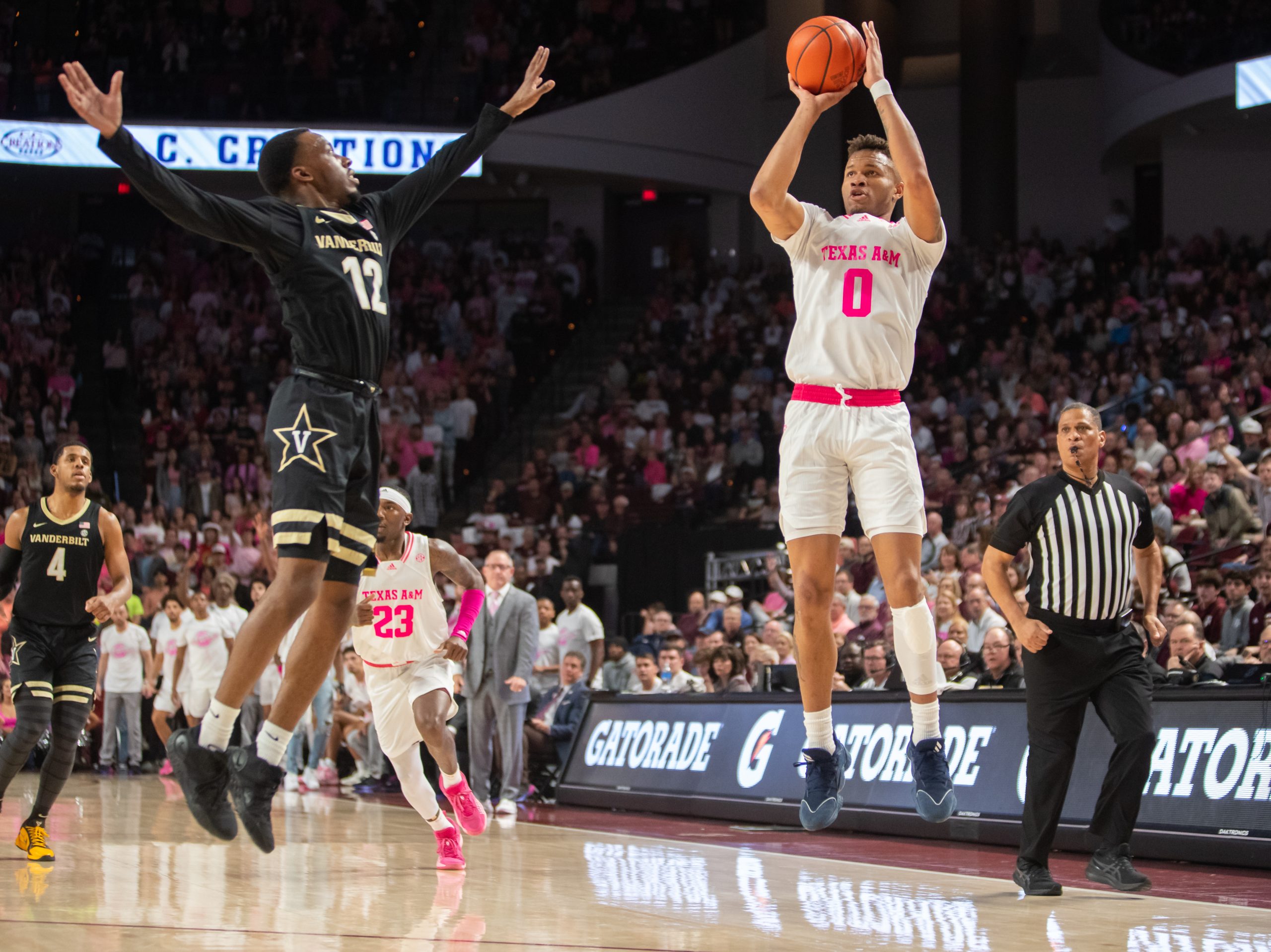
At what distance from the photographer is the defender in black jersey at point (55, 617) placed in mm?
7812

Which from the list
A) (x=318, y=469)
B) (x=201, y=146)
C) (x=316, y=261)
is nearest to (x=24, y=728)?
(x=318, y=469)

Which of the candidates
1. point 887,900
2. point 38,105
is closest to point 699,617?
point 887,900

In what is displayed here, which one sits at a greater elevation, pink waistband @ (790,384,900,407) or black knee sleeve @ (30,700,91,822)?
pink waistband @ (790,384,900,407)

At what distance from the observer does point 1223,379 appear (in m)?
15.6

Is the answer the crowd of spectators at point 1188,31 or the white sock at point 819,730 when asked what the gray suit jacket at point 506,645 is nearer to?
the white sock at point 819,730

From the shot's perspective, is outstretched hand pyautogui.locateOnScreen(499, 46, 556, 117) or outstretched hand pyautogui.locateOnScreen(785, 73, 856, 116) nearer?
outstretched hand pyautogui.locateOnScreen(785, 73, 856, 116)

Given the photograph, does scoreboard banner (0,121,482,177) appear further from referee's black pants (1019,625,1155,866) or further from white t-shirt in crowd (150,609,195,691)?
referee's black pants (1019,625,1155,866)

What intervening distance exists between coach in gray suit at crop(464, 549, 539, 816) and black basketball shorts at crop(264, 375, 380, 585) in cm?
672

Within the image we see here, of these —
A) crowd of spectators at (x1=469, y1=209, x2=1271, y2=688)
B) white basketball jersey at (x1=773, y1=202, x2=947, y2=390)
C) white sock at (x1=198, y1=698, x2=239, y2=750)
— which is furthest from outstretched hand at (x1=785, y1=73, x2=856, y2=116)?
crowd of spectators at (x1=469, y1=209, x2=1271, y2=688)

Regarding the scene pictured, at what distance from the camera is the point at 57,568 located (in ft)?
26.0

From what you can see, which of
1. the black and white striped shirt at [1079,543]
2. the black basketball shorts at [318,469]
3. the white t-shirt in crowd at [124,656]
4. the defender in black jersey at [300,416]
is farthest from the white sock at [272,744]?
the white t-shirt in crowd at [124,656]

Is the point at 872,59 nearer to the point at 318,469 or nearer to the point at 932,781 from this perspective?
the point at 318,469

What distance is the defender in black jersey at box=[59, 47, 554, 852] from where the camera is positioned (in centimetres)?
474

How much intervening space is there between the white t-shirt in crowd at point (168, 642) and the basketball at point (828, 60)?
11.8 m
